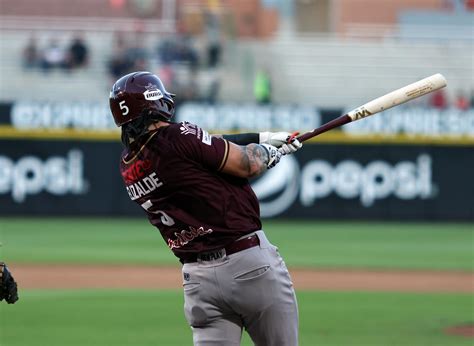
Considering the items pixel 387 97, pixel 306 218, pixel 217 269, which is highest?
pixel 387 97

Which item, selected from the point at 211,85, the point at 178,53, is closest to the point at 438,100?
the point at 211,85

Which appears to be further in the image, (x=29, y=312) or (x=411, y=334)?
(x=29, y=312)

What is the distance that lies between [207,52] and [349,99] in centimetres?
396

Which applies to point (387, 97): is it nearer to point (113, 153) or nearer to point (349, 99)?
point (113, 153)

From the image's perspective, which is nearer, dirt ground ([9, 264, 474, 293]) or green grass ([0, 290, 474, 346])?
green grass ([0, 290, 474, 346])

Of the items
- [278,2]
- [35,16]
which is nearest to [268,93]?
[278,2]

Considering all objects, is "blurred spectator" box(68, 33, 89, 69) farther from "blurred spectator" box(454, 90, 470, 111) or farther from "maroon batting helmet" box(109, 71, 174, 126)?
"maroon batting helmet" box(109, 71, 174, 126)

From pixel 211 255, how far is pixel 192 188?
0.35 metres

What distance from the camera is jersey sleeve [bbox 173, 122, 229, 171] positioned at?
4.90 metres

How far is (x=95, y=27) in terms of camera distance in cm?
2767

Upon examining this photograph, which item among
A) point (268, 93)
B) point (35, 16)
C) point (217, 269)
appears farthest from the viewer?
point (35, 16)

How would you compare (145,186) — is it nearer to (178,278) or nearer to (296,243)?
(178,278)

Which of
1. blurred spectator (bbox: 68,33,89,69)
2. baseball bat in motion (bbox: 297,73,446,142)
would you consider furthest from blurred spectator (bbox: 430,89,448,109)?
baseball bat in motion (bbox: 297,73,446,142)

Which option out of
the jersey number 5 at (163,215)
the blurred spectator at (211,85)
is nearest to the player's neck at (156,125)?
the jersey number 5 at (163,215)
